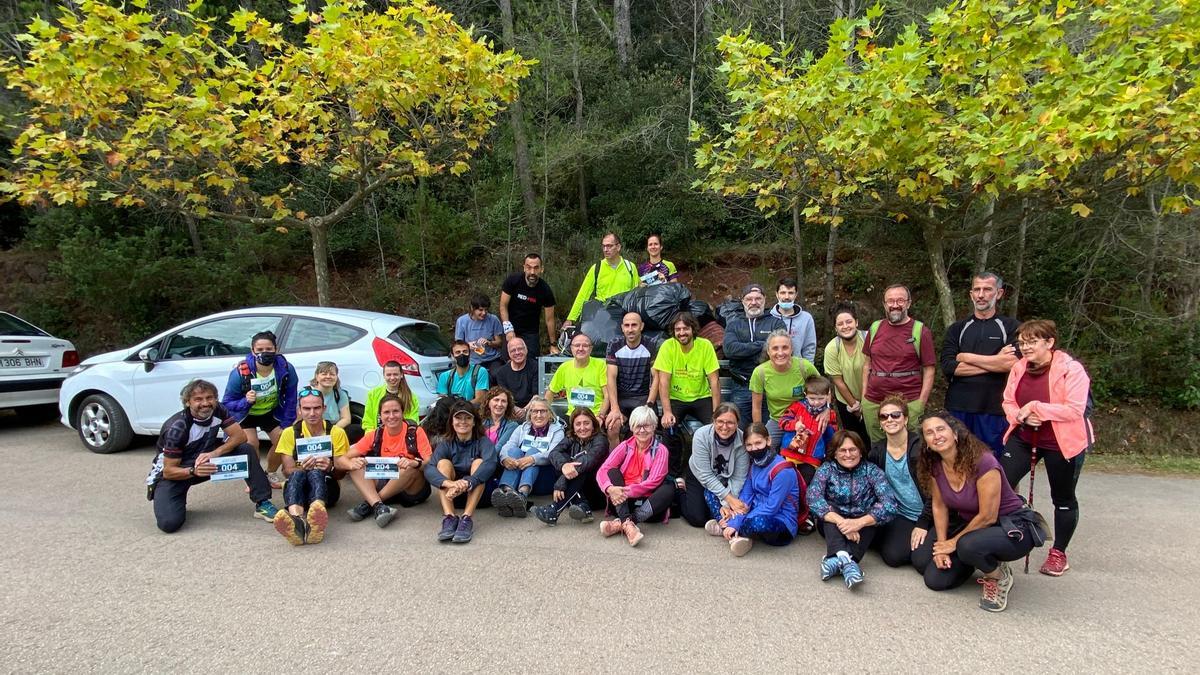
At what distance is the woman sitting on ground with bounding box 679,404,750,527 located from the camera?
4695mm

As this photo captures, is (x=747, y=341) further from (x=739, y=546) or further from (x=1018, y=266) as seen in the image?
(x=1018, y=266)

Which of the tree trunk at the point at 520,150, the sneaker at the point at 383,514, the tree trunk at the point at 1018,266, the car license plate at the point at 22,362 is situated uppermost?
the tree trunk at the point at 520,150

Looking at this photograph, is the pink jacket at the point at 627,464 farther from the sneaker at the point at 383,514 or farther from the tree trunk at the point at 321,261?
the tree trunk at the point at 321,261

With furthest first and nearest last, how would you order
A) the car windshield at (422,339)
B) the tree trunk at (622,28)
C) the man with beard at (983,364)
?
the tree trunk at (622,28) < the car windshield at (422,339) < the man with beard at (983,364)

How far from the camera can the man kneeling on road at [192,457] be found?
480cm

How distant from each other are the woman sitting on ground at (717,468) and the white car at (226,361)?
2689 millimetres

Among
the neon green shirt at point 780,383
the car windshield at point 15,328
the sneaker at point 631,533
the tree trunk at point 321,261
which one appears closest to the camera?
the sneaker at point 631,533

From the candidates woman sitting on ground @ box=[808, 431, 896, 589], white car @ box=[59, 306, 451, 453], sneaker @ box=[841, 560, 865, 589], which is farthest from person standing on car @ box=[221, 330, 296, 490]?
sneaker @ box=[841, 560, 865, 589]

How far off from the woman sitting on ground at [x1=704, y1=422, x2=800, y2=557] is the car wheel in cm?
634

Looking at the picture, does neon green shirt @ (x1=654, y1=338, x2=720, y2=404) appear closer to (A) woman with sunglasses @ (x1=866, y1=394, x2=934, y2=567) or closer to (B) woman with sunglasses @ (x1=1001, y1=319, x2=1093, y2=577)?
(A) woman with sunglasses @ (x1=866, y1=394, x2=934, y2=567)

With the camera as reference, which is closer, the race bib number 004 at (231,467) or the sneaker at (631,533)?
the sneaker at (631,533)

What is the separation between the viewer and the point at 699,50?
14.2 metres

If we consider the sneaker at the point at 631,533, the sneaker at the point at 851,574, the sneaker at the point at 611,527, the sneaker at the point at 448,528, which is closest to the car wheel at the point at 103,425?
the sneaker at the point at 448,528

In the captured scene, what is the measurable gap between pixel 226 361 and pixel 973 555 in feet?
21.9
